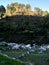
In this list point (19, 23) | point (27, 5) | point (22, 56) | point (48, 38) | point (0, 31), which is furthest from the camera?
point (27, 5)

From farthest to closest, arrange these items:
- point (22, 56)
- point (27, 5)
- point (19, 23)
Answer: point (27, 5) → point (19, 23) → point (22, 56)

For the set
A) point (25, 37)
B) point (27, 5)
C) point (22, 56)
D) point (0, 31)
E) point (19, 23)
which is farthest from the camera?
point (27, 5)

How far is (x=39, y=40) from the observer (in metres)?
39.5

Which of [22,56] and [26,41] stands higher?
[26,41]

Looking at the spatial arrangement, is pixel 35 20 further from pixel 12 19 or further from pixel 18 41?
pixel 18 41

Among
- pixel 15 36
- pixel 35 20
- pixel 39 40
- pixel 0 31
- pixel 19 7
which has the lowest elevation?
pixel 39 40

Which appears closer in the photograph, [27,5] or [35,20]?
[35,20]

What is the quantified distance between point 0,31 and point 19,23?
4797 mm

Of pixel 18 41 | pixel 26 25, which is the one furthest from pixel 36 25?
pixel 18 41

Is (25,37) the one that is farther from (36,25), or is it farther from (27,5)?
(27,5)

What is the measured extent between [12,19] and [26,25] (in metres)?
5.76

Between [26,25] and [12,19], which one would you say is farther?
[12,19]

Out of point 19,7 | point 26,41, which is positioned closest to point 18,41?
point 26,41

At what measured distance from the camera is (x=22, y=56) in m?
23.2
